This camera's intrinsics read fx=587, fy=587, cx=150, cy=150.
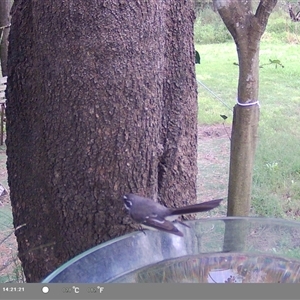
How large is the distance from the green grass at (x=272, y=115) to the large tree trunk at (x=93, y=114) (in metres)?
2.10

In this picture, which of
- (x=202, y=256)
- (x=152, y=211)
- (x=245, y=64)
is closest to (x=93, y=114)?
(x=152, y=211)

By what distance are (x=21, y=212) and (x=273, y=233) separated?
0.94 metres

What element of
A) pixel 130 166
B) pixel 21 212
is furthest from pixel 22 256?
pixel 130 166

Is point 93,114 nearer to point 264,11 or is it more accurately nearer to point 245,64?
point 245,64

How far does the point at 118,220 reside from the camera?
→ 74.9 inches

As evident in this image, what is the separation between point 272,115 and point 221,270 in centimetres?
475

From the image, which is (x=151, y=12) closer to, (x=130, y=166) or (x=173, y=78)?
(x=173, y=78)

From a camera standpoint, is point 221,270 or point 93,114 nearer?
point 221,270

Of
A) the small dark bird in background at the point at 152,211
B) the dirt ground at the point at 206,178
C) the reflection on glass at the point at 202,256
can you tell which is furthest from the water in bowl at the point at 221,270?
the dirt ground at the point at 206,178

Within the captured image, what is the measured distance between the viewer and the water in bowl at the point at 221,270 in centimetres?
157

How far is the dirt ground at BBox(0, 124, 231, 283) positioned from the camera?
3.94m

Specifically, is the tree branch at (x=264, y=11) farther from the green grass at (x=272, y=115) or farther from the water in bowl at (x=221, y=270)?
the green grass at (x=272, y=115)

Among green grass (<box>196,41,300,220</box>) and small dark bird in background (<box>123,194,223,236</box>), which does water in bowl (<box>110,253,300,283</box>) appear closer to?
small dark bird in background (<box>123,194,223,236</box>)

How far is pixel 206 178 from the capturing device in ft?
15.5
